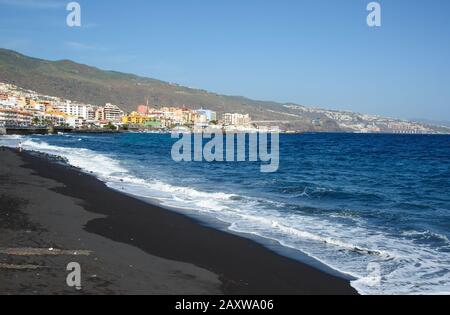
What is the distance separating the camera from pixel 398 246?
12.1 m

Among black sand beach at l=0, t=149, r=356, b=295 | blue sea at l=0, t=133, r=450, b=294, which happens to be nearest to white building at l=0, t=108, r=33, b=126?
blue sea at l=0, t=133, r=450, b=294

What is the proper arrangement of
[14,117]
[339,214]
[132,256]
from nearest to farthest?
[132,256] → [339,214] → [14,117]

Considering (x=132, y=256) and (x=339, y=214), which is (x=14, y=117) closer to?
(x=339, y=214)

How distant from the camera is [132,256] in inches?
375

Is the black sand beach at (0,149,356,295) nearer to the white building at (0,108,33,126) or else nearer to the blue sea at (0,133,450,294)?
the blue sea at (0,133,450,294)

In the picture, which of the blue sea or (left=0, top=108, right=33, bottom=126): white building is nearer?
the blue sea

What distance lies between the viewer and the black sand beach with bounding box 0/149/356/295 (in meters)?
7.60

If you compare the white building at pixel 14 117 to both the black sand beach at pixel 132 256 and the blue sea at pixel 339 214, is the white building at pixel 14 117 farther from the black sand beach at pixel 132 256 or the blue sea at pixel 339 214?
the black sand beach at pixel 132 256

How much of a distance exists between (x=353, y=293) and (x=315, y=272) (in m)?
1.37

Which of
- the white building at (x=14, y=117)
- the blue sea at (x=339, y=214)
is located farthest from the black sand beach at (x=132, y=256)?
the white building at (x=14, y=117)

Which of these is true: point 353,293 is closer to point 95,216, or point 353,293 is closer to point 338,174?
point 95,216

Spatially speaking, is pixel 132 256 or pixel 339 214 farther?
pixel 339 214

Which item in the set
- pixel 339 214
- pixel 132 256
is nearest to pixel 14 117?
pixel 339 214
